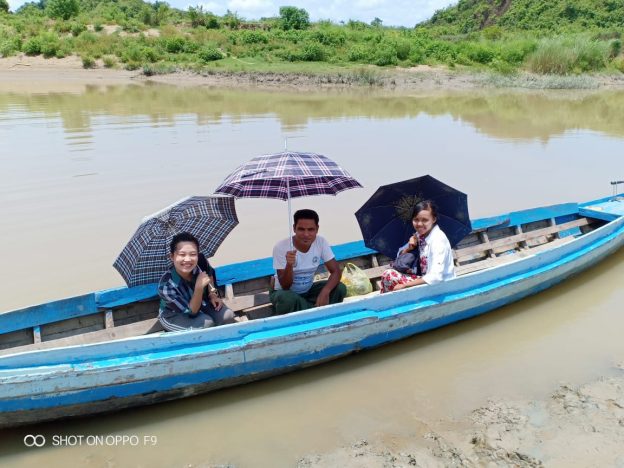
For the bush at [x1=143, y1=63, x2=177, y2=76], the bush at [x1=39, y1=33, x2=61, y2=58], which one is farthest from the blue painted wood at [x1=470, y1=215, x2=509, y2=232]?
the bush at [x1=39, y1=33, x2=61, y2=58]

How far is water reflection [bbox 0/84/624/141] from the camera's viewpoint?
16578mm

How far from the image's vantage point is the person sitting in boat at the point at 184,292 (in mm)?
3762

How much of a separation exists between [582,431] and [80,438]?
11.2 feet

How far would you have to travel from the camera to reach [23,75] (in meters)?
30.1

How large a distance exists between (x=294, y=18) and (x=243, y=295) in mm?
43909

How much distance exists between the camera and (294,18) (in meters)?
44.7

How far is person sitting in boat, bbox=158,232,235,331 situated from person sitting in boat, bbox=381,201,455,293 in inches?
65.8

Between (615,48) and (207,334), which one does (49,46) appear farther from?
(615,48)

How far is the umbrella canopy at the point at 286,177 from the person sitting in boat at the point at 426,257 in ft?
2.15

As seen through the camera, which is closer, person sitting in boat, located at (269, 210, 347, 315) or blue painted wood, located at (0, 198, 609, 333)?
blue painted wood, located at (0, 198, 609, 333)

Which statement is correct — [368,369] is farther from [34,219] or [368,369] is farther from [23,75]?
[23,75]

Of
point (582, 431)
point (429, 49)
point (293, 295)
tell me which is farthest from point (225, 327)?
point (429, 49)

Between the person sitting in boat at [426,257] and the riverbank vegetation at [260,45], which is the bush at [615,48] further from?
the person sitting in boat at [426,257]

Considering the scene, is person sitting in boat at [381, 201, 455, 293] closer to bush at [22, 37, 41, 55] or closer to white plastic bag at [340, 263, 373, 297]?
white plastic bag at [340, 263, 373, 297]
